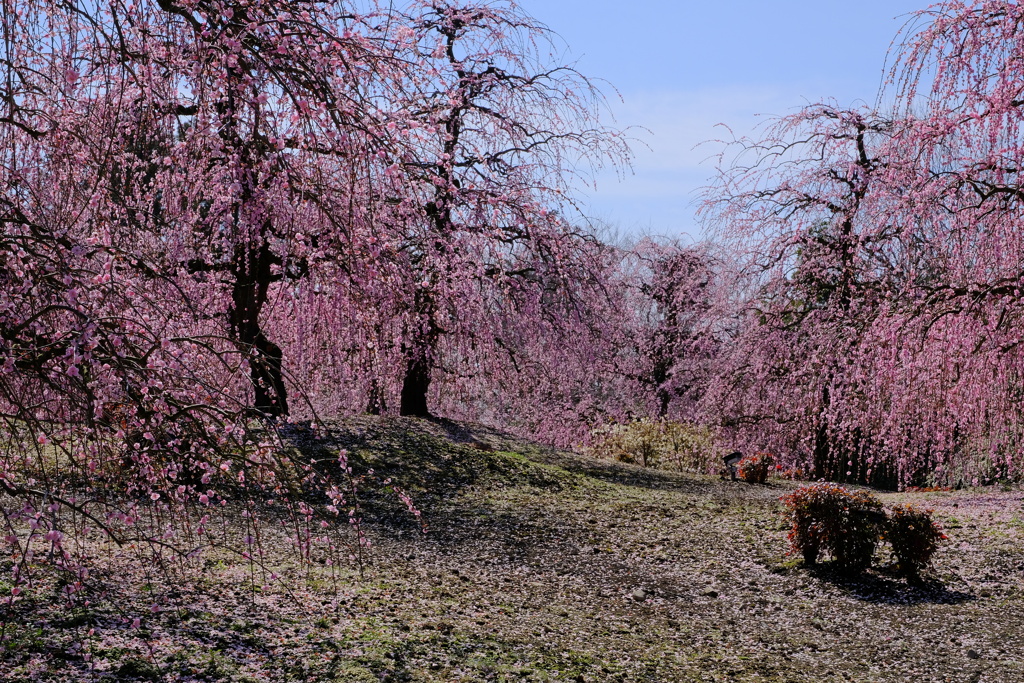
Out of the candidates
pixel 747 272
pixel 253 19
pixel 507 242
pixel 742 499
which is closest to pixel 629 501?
pixel 742 499

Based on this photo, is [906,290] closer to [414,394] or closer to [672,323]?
[414,394]

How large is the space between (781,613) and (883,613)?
81 centimetres

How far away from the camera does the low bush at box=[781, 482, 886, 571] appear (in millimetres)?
7793

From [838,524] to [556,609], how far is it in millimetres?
2938

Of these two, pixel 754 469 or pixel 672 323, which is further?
pixel 672 323

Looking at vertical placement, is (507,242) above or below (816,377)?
above

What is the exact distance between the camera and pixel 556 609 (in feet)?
21.8

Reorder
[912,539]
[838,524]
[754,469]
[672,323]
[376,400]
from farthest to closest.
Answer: [672,323] → [376,400] → [754,469] → [838,524] → [912,539]

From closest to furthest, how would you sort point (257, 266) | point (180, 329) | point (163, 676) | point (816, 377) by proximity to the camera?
point (163, 676)
point (180, 329)
point (257, 266)
point (816, 377)

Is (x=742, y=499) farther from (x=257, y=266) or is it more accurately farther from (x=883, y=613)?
(x=257, y=266)

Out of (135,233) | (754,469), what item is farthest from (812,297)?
(135,233)

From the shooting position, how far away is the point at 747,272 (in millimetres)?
14633

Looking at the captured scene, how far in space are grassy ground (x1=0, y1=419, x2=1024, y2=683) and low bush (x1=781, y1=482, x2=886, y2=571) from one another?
0.75 ft

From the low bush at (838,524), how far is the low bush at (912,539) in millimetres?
169
